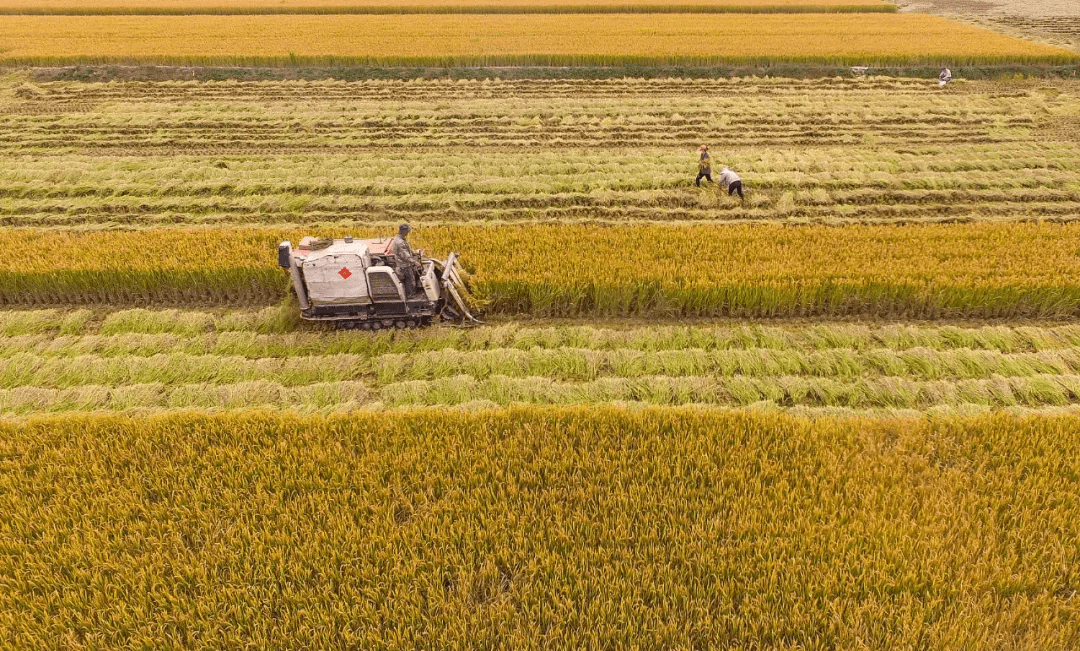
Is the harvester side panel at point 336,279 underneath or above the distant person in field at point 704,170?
underneath

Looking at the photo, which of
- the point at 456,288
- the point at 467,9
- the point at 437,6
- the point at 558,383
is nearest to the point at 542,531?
the point at 558,383

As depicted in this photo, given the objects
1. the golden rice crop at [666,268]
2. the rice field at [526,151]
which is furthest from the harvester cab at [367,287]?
the rice field at [526,151]

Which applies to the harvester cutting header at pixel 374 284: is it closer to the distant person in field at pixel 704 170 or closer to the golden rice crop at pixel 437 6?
the distant person in field at pixel 704 170

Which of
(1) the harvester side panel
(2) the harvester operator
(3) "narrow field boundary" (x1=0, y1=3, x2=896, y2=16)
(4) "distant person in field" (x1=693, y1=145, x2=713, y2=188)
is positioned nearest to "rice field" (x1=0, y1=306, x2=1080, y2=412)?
(1) the harvester side panel

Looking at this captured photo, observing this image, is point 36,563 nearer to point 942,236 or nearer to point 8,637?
point 8,637

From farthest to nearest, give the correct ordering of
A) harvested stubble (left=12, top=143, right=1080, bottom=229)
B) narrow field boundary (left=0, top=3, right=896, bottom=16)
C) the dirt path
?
1. narrow field boundary (left=0, top=3, right=896, bottom=16)
2. the dirt path
3. harvested stubble (left=12, top=143, right=1080, bottom=229)

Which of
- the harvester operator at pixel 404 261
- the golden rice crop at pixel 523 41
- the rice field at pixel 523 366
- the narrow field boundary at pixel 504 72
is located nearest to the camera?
the rice field at pixel 523 366

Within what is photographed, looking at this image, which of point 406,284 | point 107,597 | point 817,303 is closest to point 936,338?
point 817,303

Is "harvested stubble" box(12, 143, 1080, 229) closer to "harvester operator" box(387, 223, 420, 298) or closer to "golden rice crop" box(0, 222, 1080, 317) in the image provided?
"golden rice crop" box(0, 222, 1080, 317)
